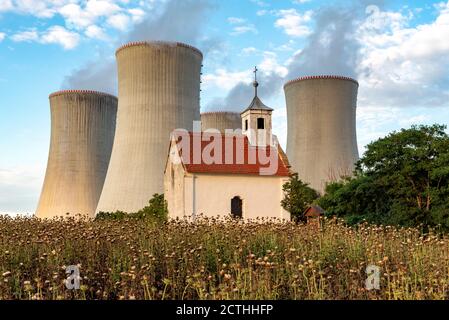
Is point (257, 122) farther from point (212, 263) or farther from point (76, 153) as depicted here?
point (212, 263)

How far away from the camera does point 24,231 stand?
9.15 metres

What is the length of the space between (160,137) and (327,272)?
2347cm

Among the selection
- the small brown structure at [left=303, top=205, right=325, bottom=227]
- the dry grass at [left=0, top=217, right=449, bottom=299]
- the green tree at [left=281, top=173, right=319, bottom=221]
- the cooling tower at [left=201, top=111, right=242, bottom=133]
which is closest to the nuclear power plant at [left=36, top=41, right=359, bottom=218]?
the green tree at [left=281, top=173, right=319, bottom=221]

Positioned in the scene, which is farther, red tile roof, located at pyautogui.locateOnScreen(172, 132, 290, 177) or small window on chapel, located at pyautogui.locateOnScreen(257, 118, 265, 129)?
small window on chapel, located at pyautogui.locateOnScreen(257, 118, 265, 129)

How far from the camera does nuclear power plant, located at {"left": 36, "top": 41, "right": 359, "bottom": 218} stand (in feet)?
96.7

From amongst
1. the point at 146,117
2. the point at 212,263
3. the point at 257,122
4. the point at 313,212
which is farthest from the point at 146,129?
the point at 212,263

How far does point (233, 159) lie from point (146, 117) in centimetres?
831

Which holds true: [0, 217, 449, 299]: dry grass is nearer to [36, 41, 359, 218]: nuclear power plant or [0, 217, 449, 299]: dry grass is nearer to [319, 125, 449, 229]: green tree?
[319, 125, 449, 229]: green tree

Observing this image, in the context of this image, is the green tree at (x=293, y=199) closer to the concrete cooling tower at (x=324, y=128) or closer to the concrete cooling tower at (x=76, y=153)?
the concrete cooling tower at (x=324, y=128)

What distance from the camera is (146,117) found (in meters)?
29.7

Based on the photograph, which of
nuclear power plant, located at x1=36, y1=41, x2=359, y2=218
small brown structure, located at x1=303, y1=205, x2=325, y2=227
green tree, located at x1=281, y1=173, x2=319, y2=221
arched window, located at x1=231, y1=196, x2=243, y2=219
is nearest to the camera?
small brown structure, located at x1=303, y1=205, x2=325, y2=227

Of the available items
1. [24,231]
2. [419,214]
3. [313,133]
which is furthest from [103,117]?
[24,231]

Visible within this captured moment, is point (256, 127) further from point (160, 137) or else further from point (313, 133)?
point (313, 133)

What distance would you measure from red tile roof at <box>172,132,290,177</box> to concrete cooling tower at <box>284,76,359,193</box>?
11.2 meters
